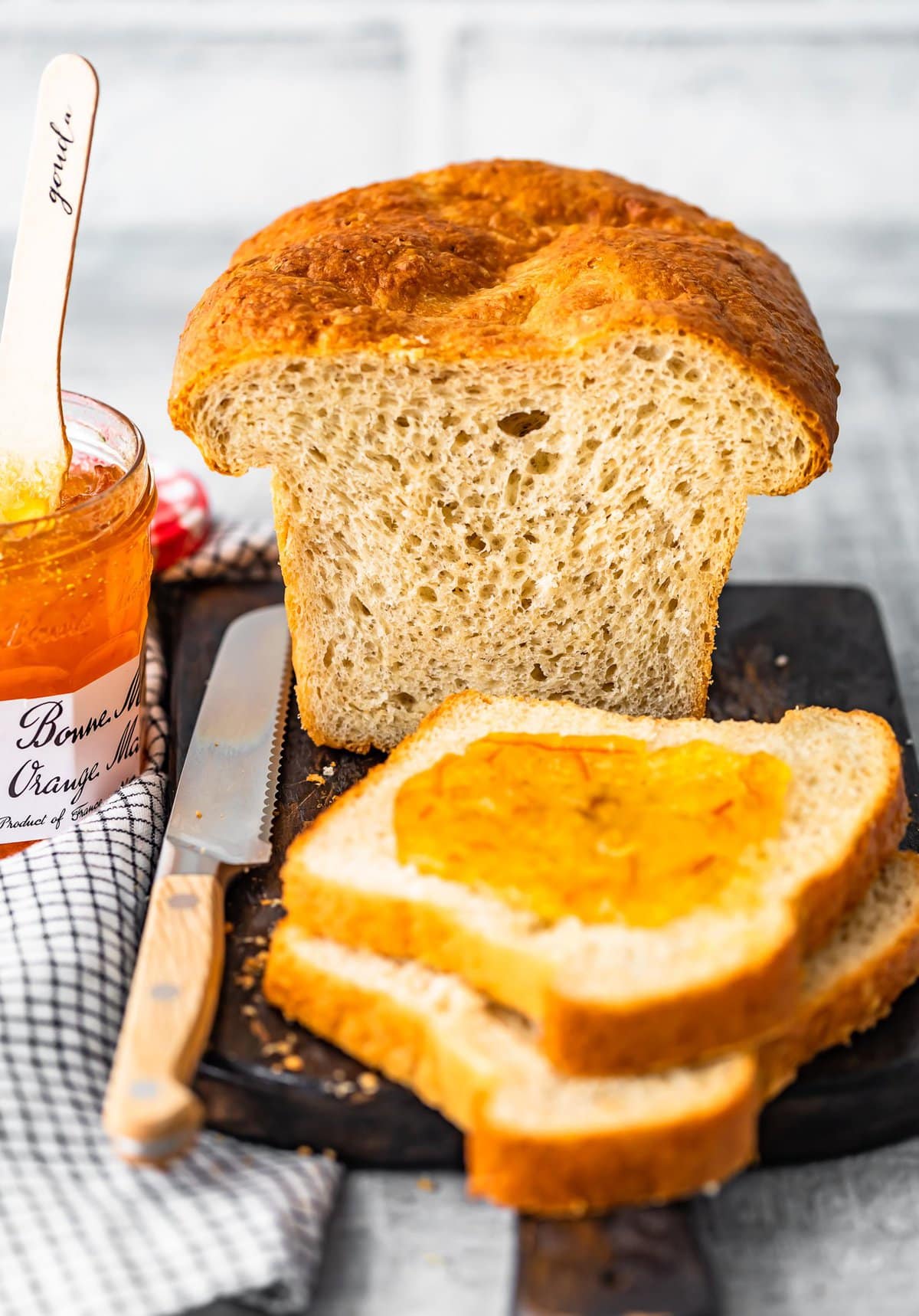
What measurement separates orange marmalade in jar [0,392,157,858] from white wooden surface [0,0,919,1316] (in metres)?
2.25

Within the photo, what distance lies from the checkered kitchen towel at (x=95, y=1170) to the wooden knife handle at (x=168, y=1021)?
13 centimetres

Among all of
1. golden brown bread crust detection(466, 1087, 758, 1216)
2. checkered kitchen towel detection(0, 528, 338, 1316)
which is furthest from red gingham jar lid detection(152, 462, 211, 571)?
golden brown bread crust detection(466, 1087, 758, 1216)

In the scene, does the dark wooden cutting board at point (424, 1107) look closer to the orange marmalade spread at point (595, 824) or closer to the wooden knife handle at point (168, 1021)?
the wooden knife handle at point (168, 1021)

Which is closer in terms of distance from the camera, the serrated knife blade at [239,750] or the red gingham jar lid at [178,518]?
the serrated knife blade at [239,750]

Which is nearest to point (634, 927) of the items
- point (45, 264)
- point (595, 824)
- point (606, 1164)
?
point (595, 824)

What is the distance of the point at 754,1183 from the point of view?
2.39 metres

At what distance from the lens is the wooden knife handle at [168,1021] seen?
213 centimetres

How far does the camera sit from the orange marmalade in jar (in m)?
2.81

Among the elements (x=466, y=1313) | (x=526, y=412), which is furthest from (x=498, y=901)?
(x=526, y=412)

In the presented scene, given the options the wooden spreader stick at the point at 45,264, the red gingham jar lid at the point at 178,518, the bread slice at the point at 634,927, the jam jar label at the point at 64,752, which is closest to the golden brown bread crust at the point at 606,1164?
the bread slice at the point at 634,927

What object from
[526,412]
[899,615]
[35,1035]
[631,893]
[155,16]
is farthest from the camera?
[155,16]

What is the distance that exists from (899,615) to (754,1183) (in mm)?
2126

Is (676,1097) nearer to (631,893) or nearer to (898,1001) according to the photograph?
(631,893)

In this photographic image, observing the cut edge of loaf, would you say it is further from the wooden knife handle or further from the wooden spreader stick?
the wooden knife handle
